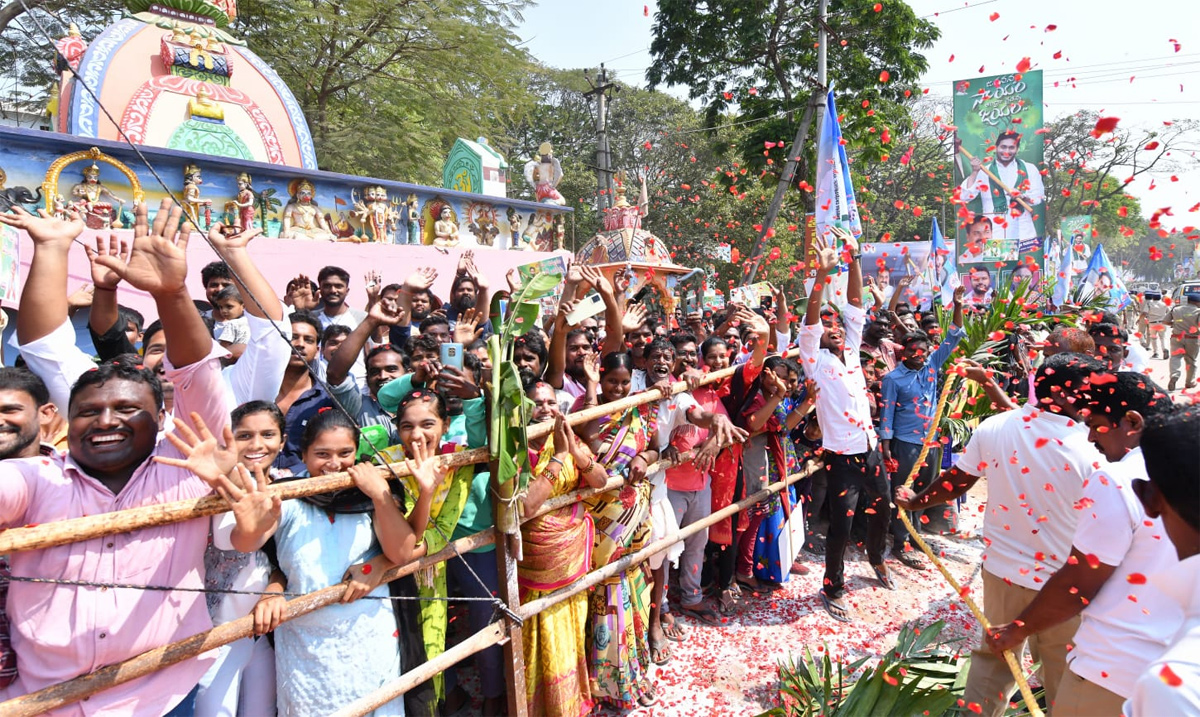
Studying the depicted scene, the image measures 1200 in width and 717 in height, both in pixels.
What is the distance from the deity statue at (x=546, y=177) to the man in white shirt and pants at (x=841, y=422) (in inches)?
375

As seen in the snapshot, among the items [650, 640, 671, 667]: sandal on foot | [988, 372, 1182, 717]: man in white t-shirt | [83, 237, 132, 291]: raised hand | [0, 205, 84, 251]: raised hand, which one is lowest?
[650, 640, 671, 667]: sandal on foot

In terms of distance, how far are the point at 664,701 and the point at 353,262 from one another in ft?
26.4

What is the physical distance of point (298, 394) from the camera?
3.45 metres

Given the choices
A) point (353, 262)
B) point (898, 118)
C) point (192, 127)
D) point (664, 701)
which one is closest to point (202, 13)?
point (192, 127)

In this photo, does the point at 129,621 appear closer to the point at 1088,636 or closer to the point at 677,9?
the point at 1088,636

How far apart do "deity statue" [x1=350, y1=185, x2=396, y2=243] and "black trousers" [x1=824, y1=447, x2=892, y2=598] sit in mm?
7867

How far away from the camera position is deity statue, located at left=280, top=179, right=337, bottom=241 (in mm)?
9016

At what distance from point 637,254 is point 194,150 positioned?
8.72 metres

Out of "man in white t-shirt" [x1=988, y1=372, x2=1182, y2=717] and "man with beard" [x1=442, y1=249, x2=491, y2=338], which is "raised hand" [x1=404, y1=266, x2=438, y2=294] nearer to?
"man with beard" [x1=442, y1=249, x2=491, y2=338]

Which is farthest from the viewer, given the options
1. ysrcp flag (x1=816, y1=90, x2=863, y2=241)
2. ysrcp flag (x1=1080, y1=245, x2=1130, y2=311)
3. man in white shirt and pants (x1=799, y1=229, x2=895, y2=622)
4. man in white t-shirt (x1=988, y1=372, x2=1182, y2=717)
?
ysrcp flag (x1=1080, y1=245, x2=1130, y2=311)

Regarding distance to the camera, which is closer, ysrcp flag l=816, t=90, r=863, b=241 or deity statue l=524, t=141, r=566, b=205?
ysrcp flag l=816, t=90, r=863, b=241

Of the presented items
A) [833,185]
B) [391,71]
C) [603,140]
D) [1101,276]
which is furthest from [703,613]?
[391,71]

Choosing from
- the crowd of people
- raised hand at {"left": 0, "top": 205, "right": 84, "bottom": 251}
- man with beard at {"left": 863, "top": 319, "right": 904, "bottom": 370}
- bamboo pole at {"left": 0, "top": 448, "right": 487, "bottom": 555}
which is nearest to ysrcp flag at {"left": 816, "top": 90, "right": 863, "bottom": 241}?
man with beard at {"left": 863, "top": 319, "right": 904, "bottom": 370}

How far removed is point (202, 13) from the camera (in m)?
9.49
